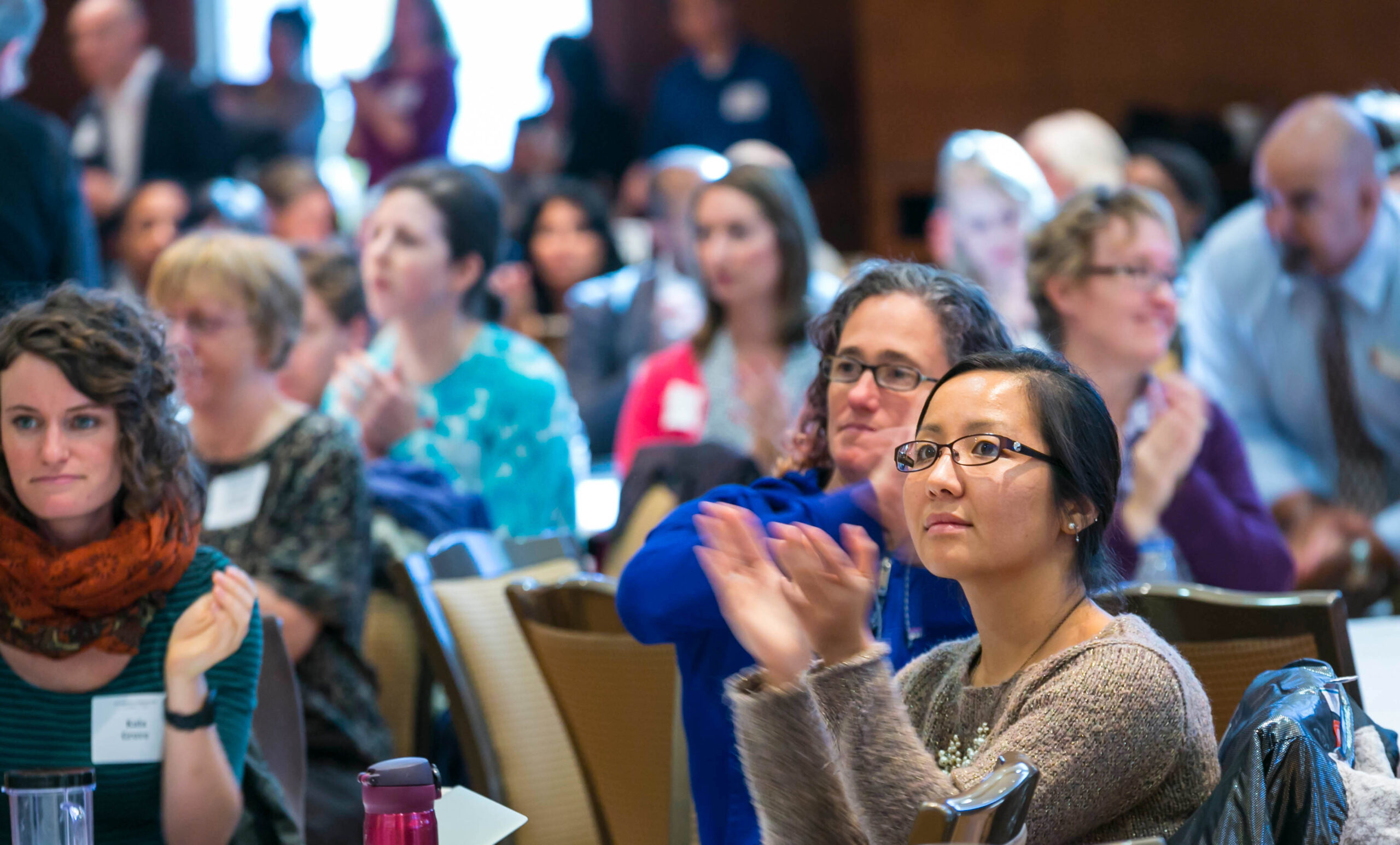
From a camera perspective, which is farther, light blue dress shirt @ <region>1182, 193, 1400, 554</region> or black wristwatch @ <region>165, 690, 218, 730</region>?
light blue dress shirt @ <region>1182, 193, 1400, 554</region>

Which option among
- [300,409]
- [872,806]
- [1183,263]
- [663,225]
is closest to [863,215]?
[663,225]

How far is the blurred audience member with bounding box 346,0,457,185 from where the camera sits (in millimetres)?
7527

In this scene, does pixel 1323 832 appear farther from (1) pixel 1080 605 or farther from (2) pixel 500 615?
(2) pixel 500 615

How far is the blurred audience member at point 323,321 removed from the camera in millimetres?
4012

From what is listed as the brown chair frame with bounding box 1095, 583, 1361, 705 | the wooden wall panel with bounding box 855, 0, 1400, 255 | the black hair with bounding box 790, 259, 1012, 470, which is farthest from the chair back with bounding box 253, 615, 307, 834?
the wooden wall panel with bounding box 855, 0, 1400, 255

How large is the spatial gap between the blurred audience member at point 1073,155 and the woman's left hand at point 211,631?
12.9 feet

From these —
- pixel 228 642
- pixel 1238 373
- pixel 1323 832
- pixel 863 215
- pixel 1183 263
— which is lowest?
pixel 1323 832

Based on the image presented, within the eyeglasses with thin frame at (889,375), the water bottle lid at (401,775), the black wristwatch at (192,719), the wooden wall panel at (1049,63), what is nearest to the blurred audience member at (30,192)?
the black wristwatch at (192,719)

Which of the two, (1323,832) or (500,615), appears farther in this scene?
(500,615)

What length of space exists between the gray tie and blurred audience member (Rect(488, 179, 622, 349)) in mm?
3195

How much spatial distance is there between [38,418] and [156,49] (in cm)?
826

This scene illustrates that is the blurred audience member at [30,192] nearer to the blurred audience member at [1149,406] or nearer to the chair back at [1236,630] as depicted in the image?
the blurred audience member at [1149,406]

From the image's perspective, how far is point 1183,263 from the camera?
5.37 metres

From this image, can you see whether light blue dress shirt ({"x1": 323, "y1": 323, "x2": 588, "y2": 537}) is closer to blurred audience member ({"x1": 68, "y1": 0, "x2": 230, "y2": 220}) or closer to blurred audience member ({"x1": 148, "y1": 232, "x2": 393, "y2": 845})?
blurred audience member ({"x1": 148, "y1": 232, "x2": 393, "y2": 845})
